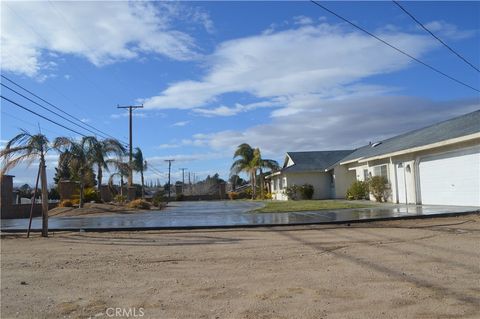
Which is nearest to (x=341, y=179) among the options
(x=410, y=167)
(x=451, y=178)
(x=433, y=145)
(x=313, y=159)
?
(x=313, y=159)

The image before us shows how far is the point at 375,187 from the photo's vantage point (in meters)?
28.9

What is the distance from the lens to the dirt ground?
619 centimetres

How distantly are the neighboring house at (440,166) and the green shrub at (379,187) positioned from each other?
38cm

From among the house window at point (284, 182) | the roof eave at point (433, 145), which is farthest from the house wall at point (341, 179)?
the roof eave at point (433, 145)

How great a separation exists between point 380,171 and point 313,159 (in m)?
14.9

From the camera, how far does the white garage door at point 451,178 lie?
19.9 metres

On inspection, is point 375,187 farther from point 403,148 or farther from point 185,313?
point 185,313

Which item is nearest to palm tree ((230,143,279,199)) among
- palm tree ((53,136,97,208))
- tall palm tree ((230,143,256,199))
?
tall palm tree ((230,143,256,199))

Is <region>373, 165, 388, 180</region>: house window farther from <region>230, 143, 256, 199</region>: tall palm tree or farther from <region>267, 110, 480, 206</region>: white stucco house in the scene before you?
<region>230, 143, 256, 199</region>: tall palm tree

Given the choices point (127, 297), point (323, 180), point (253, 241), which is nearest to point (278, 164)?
point (323, 180)

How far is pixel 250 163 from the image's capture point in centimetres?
5512

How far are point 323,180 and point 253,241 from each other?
3138 cm

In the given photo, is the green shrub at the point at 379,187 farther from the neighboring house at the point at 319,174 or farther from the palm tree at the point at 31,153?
the palm tree at the point at 31,153

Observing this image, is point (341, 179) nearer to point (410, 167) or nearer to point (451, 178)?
point (410, 167)
